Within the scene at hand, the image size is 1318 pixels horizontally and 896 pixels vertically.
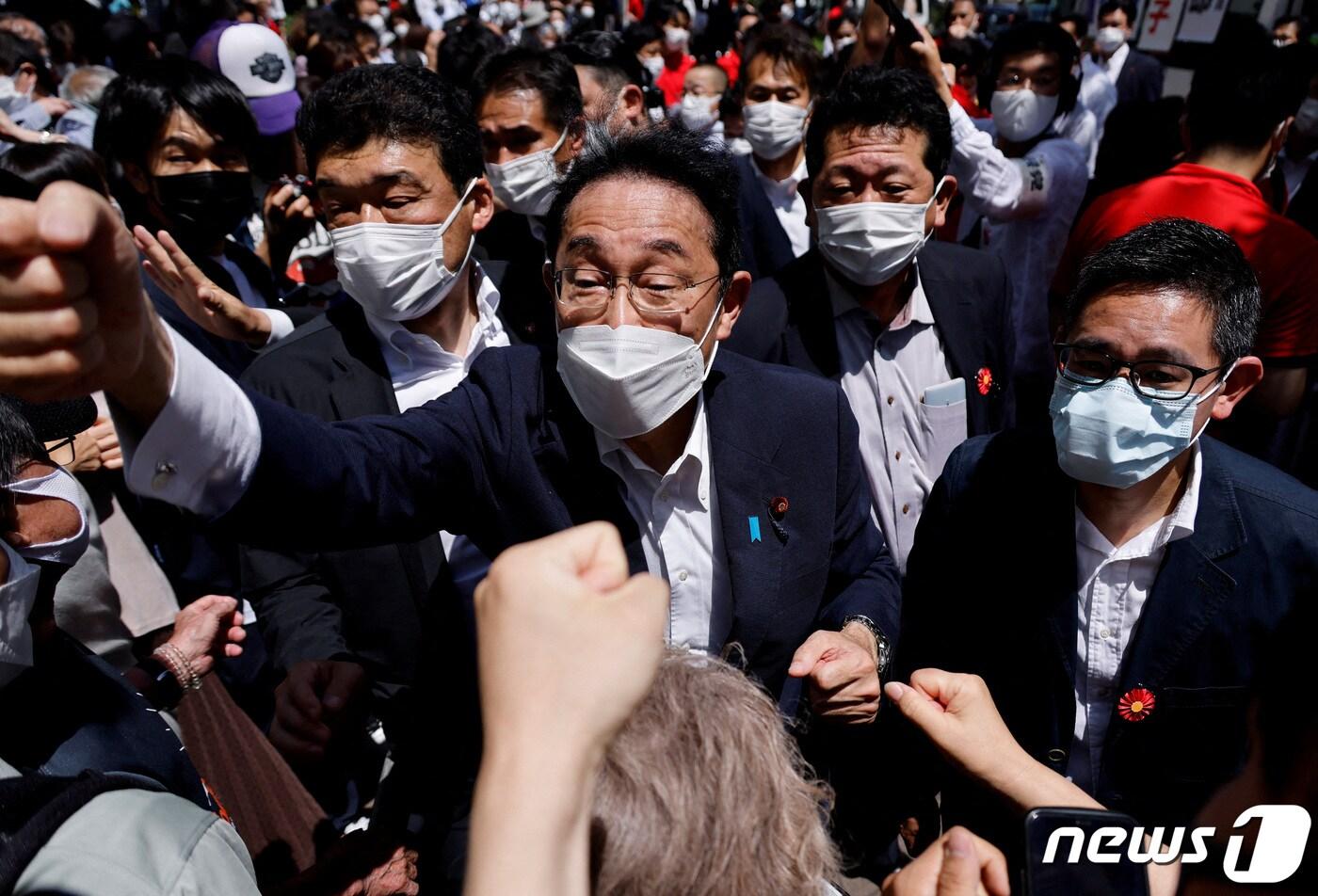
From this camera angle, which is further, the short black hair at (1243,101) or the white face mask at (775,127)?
the white face mask at (775,127)

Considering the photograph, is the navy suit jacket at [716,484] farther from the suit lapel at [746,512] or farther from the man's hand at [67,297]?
the man's hand at [67,297]

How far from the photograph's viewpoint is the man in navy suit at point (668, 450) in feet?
6.15

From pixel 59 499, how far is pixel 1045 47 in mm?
4972

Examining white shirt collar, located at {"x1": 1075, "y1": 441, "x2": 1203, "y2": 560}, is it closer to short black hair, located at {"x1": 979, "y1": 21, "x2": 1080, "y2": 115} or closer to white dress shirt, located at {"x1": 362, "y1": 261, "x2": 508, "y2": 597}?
white dress shirt, located at {"x1": 362, "y1": 261, "x2": 508, "y2": 597}

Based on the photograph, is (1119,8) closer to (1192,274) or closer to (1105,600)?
(1192,274)

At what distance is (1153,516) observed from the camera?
2.07m

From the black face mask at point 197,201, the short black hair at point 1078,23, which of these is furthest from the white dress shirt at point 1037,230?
the short black hair at point 1078,23

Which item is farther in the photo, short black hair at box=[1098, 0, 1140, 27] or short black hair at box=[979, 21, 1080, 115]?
short black hair at box=[1098, 0, 1140, 27]

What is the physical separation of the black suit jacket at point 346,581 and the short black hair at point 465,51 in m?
4.12

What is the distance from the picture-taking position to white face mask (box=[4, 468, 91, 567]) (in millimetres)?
1874

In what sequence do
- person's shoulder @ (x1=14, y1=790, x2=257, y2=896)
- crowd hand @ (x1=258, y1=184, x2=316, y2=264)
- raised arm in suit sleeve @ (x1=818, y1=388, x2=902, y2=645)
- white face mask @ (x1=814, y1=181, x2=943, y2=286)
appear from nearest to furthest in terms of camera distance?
person's shoulder @ (x1=14, y1=790, x2=257, y2=896)
raised arm in suit sleeve @ (x1=818, y1=388, x2=902, y2=645)
white face mask @ (x1=814, y1=181, x2=943, y2=286)
crowd hand @ (x1=258, y1=184, x2=316, y2=264)

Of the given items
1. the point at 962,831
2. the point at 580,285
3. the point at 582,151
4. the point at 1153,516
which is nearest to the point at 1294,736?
the point at 962,831

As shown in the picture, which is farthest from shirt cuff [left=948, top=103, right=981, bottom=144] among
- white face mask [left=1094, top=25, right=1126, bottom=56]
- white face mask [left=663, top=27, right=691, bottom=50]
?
white face mask [left=663, top=27, right=691, bottom=50]

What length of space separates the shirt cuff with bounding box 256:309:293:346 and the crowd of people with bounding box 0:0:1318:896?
16 mm
